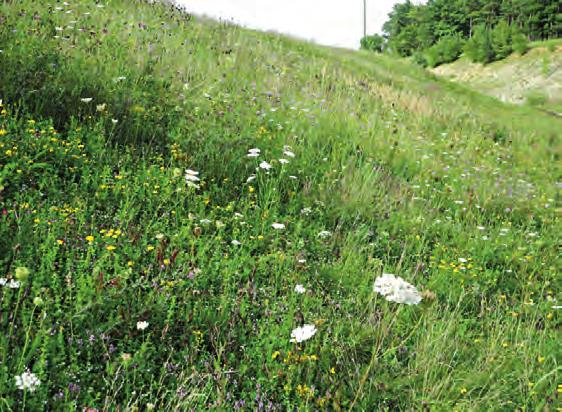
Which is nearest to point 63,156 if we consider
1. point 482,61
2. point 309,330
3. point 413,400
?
point 309,330

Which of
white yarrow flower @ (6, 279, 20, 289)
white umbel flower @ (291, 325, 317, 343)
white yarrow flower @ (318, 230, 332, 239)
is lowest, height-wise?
white umbel flower @ (291, 325, 317, 343)

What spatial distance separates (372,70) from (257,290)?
527 inches

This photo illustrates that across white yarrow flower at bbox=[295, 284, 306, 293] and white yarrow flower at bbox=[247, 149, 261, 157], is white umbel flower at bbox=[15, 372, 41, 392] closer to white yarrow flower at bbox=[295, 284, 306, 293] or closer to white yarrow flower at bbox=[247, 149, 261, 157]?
white yarrow flower at bbox=[295, 284, 306, 293]

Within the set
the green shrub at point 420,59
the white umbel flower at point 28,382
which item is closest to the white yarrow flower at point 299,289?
the white umbel flower at point 28,382

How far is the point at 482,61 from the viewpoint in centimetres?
A: 4112

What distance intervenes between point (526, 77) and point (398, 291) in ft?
118

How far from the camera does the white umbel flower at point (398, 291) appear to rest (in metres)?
2.49

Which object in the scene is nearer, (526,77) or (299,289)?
(299,289)

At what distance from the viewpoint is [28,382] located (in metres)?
1.73

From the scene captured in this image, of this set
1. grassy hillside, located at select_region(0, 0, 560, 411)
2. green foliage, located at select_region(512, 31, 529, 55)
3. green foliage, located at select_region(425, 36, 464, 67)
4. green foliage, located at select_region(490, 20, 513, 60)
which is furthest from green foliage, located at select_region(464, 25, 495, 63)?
grassy hillside, located at select_region(0, 0, 560, 411)

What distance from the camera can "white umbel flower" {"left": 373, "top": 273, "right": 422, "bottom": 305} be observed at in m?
2.49

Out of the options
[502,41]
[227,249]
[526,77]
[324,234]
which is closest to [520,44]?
[502,41]

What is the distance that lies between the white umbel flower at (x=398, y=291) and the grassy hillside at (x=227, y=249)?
0.36ft

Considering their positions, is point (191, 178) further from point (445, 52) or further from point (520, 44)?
point (445, 52)
